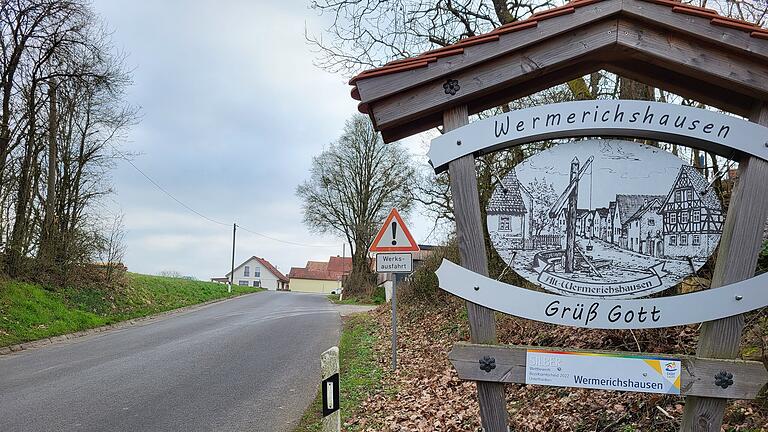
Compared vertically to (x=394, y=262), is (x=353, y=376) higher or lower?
lower

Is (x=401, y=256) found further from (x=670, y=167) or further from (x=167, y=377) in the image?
(x=670, y=167)

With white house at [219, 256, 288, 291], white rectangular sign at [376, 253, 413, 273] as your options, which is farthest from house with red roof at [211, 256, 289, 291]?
white rectangular sign at [376, 253, 413, 273]

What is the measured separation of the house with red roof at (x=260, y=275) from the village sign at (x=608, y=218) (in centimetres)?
9613

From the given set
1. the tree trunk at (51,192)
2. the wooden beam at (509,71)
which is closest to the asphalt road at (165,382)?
the wooden beam at (509,71)

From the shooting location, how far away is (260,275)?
99062 mm

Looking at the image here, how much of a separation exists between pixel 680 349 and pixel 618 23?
142 inches

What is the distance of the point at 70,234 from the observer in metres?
20.1

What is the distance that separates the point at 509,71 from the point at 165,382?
7471mm

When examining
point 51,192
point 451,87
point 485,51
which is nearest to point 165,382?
point 451,87

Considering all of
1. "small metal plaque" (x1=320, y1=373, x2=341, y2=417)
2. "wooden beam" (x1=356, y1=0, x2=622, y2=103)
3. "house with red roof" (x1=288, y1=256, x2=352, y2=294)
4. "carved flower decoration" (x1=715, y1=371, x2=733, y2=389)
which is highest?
"house with red roof" (x1=288, y1=256, x2=352, y2=294)

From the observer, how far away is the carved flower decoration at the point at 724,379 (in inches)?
142

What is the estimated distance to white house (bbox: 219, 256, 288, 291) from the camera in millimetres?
98312

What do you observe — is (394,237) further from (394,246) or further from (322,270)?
(322,270)

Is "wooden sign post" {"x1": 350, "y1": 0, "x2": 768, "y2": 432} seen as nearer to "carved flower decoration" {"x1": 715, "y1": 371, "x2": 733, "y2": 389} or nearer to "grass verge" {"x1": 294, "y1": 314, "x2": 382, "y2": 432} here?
"carved flower decoration" {"x1": 715, "y1": 371, "x2": 733, "y2": 389}
